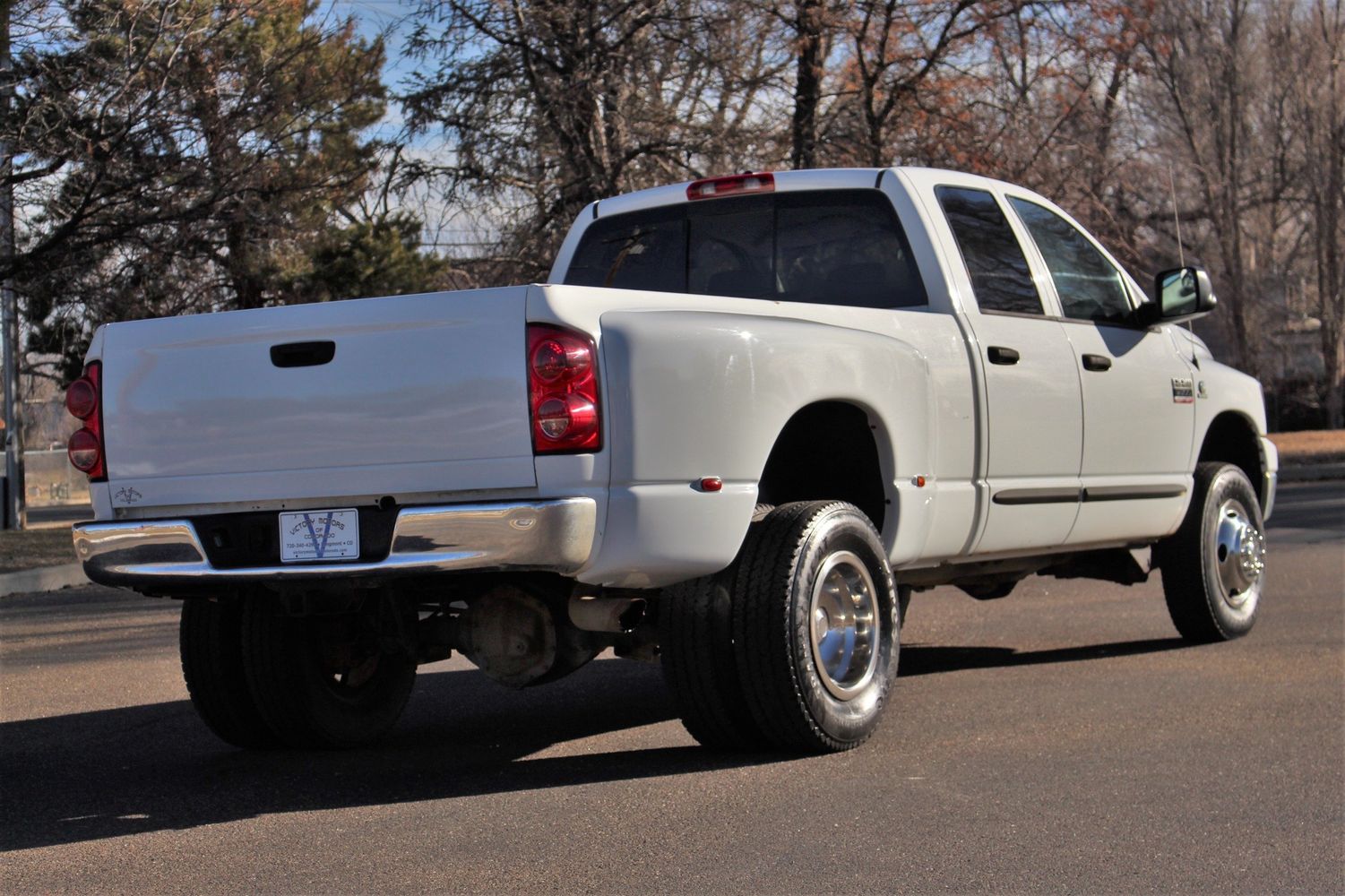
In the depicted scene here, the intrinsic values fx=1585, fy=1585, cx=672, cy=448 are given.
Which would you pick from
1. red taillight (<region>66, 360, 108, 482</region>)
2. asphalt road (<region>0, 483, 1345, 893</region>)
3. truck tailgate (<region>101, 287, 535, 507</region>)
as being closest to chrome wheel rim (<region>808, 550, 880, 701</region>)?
asphalt road (<region>0, 483, 1345, 893</region>)

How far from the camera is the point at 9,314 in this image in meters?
19.6

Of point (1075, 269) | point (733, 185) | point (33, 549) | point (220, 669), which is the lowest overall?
point (33, 549)

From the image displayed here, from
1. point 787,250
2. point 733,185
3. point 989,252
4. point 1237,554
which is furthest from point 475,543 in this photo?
point 1237,554

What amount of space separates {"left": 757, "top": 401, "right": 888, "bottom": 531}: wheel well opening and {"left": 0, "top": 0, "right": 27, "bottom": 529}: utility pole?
27.7ft

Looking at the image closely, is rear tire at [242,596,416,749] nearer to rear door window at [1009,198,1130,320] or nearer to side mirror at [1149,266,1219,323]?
rear door window at [1009,198,1130,320]

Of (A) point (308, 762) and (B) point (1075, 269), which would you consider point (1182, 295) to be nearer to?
(B) point (1075, 269)

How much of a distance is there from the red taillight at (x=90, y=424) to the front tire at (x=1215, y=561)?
504 centimetres

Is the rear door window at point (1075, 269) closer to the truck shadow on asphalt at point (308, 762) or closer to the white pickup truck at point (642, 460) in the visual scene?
the white pickup truck at point (642, 460)

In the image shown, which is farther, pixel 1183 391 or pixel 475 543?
pixel 1183 391

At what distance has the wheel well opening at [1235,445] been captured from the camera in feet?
27.7

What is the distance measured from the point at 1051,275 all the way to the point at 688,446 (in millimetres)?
2882

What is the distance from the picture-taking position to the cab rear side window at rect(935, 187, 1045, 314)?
6.56 meters

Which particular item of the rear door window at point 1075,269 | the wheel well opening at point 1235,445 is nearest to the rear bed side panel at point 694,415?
the rear door window at point 1075,269

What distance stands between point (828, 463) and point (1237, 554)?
305cm
